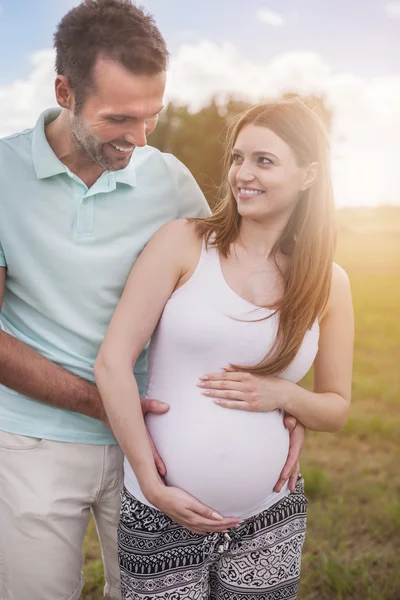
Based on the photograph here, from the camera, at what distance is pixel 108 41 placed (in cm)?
216

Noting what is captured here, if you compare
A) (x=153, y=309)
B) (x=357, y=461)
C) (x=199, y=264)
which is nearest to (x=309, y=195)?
(x=199, y=264)

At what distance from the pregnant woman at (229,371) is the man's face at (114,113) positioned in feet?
0.94

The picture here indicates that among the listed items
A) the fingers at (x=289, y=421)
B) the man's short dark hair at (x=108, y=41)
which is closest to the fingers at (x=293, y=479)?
the fingers at (x=289, y=421)

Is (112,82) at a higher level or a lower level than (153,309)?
higher

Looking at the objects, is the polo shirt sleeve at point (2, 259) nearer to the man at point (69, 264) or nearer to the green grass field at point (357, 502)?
the man at point (69, 264)

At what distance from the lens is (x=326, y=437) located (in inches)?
223

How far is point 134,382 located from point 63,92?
0.96 meters

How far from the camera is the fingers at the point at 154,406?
2061mm

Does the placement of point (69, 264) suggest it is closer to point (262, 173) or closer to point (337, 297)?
→ point (262, 173)

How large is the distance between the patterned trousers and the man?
203 millimetres

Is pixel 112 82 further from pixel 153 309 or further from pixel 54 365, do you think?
pixel 54 365

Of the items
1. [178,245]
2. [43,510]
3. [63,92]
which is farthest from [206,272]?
[43,510]

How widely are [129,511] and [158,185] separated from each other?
3.41 ft

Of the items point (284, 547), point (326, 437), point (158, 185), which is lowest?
point (326, 437)
